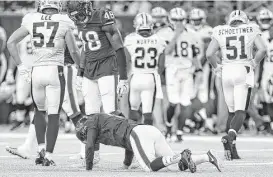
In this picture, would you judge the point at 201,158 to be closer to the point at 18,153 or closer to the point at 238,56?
the point at 18,153

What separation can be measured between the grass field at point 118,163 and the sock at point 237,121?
42 cm

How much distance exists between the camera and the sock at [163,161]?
8.95m

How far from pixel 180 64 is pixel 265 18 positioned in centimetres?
217

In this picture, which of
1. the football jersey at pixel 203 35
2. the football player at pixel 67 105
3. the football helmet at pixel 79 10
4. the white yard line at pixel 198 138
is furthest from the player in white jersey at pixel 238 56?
the football jersey at pixel 203 35

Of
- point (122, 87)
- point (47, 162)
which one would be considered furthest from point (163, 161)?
point (47, 162)

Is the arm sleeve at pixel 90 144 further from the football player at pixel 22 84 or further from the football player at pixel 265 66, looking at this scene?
the football player at pixel 265 66

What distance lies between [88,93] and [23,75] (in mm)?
800

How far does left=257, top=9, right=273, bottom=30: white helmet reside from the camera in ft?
57.9

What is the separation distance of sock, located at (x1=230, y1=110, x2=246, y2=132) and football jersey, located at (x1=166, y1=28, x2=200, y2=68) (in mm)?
4785

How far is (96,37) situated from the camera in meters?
10.9

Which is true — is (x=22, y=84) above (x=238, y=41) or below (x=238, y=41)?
below

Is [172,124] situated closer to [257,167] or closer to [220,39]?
[220,39]

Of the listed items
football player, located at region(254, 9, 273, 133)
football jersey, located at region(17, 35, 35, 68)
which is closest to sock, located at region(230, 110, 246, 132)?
football jersey, located at region(17, 35, 35, 68)

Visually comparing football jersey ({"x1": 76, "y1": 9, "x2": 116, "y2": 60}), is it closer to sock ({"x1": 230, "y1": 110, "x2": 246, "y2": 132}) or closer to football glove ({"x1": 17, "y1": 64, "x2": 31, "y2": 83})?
football glove ({"x1": 17, "y1": 64, "x2": 31, "y2": 83})
